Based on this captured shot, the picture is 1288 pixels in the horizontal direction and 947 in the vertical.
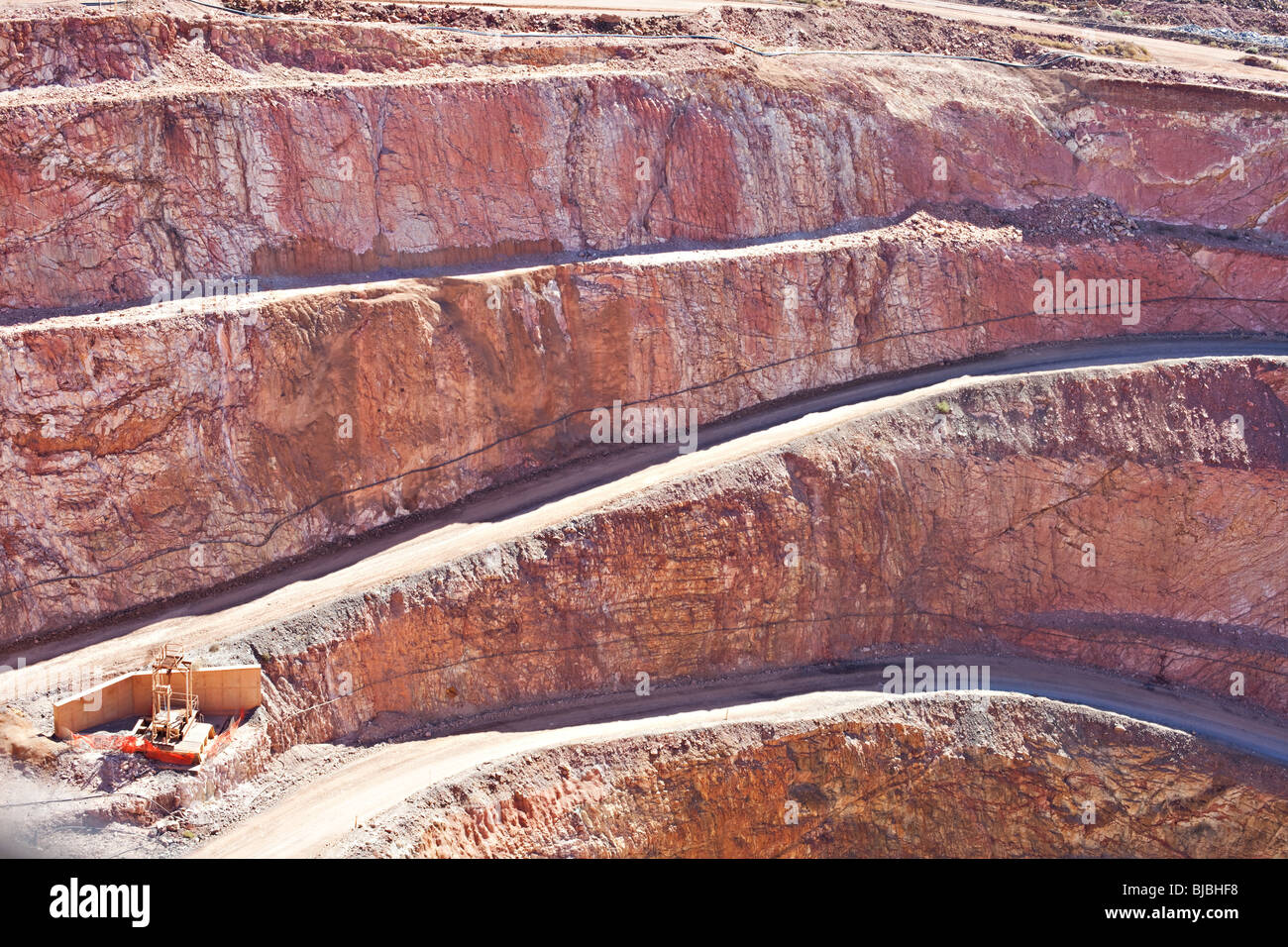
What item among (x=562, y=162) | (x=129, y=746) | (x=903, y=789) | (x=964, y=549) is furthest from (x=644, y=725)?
(x=562, y=162)

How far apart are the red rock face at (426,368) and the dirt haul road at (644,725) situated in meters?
5.71

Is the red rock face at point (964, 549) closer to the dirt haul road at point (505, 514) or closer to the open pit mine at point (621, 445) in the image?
the open pit mine at point (621, 445)

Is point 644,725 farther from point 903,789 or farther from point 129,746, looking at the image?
point 129,746

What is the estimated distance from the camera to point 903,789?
27.4 meters

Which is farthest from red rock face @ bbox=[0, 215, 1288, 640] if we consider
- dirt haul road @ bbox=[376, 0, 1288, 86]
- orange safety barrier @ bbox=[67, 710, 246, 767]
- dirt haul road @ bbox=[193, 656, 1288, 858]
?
dirt haul road @ bbox=[376, 0, 1288, 86]

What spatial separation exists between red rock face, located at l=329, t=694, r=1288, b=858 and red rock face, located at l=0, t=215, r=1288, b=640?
315 inches

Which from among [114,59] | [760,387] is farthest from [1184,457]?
[114,59]

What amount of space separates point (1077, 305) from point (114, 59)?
26904 mm

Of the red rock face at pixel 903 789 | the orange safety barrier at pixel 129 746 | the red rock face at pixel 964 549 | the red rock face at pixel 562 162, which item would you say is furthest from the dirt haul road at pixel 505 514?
the red rock face at pixel 903 789

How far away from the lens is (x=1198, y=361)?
1293 inches

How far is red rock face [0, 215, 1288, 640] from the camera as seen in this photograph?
24.1 metres

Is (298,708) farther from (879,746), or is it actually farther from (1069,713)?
(1069,713)

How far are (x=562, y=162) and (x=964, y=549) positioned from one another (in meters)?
14.9

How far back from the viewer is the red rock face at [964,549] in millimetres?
27250
